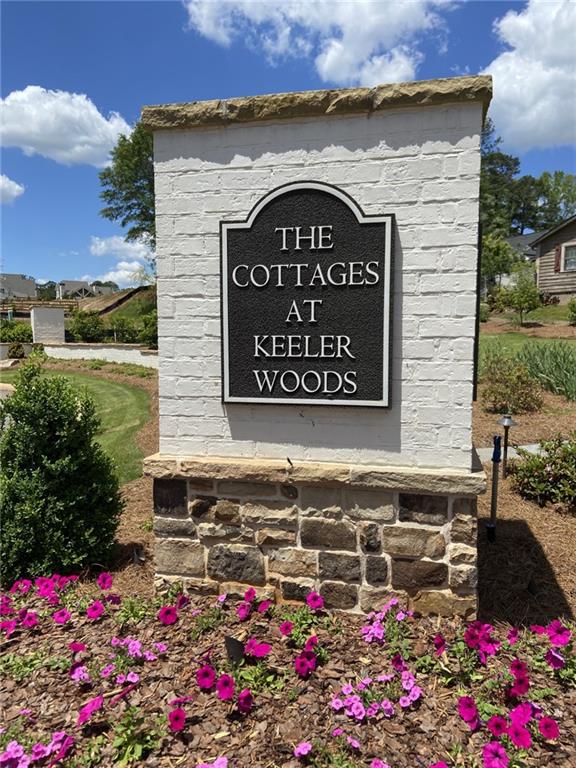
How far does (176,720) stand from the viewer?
2338mm

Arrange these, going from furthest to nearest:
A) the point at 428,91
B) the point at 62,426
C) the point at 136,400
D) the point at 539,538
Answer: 1. the point at 136,400
2. the point at 539,538
3. the point at 62,426
4. the point at 428,91

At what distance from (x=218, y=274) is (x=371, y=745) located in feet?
8.66

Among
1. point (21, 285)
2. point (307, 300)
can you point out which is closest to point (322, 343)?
point (307, 300)

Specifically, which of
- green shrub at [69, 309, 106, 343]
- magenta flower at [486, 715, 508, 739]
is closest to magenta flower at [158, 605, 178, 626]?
magenta flower at [486, 715, 508, 739]

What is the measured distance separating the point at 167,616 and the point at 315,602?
0.90 metres

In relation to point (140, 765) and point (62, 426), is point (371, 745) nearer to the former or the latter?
point (140, 765)

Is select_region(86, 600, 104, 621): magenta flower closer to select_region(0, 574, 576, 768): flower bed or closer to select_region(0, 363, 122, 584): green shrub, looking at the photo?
select_region(0, 574, 576, 768): flower bed

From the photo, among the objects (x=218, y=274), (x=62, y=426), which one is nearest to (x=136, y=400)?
(x=62, y=426)

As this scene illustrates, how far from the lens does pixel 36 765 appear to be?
2.25 meters

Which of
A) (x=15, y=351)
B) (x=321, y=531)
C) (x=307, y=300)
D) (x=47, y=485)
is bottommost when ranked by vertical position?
(x=321, y=531)

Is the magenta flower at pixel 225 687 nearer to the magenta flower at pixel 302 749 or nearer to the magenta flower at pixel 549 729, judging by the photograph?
the magenta flower at pixel 302 749

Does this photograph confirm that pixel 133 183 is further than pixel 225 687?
Yes

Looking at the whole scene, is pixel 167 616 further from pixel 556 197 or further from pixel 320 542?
pixel 556 197

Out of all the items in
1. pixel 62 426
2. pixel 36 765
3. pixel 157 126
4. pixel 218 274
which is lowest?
pixel 36 765
